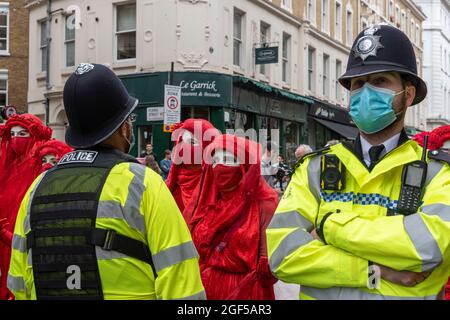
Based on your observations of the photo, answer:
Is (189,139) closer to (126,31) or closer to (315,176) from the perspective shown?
(315,176)

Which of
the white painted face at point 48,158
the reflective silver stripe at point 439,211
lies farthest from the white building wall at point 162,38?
the reflective silver stripe at point 439,211

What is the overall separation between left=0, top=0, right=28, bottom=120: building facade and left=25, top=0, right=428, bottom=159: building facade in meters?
3.03

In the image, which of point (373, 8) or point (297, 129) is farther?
point (373, 8)

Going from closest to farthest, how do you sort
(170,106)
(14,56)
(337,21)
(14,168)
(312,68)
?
1. (14,168)
2. (170,106)
3. (14,56)
4. (312,68)
5. (337,21)

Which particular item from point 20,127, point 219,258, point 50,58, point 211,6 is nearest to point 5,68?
point 50,58

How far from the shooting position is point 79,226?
2434 mm

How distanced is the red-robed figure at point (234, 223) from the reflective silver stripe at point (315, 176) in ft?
5.06

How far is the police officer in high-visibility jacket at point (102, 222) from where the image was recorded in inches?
95.3

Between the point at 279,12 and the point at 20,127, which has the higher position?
the point at 279,12

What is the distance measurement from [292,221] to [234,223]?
1706 millimetres

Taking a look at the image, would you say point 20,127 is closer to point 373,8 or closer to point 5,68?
point 5,68

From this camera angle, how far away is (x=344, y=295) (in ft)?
8.05

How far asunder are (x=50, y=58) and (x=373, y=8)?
21319mm

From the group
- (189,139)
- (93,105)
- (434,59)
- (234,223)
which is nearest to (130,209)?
(93,105)
